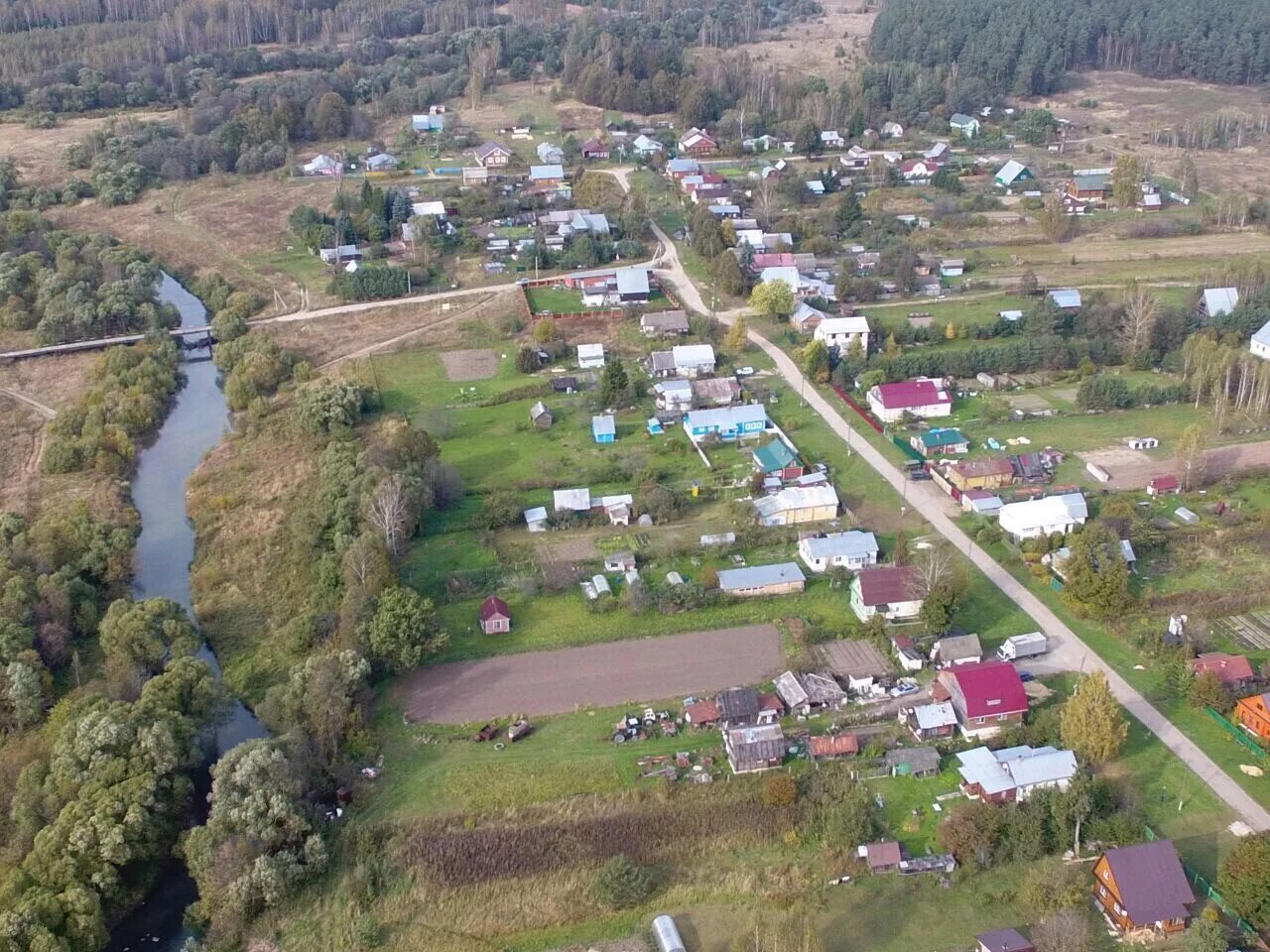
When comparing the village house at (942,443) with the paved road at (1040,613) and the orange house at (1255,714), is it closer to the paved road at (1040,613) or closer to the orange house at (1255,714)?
the paved road at (1040,613)

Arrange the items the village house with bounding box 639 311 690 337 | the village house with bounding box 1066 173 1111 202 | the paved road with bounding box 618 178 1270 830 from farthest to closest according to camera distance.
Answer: the village house with bounding box 1066 173 1111 202, the village house with bounding box 639 311 690 337, the paved road with bounding box 618 178 1270 830

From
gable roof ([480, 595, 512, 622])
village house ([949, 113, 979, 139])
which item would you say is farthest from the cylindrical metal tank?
village house ([949, 113, 979, 139])

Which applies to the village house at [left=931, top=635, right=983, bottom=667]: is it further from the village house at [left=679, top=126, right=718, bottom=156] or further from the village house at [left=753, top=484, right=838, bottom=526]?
the village house at [left=679, top=126, right=718, bottom=156]

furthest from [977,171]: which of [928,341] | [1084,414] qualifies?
[1084,414]

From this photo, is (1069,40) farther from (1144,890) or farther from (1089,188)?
(1144,890)

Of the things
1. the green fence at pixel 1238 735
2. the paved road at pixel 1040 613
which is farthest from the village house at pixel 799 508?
the green fence at pixel 1238 735

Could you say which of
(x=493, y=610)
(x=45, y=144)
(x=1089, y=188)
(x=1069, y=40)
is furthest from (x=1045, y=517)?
(x=1069, y=40)

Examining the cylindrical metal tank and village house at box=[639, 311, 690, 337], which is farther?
village house at box=[639, 311, 690, 337]

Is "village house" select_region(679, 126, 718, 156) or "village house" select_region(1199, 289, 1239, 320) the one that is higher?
"village house" select_region(679, 126, 718, 156)
